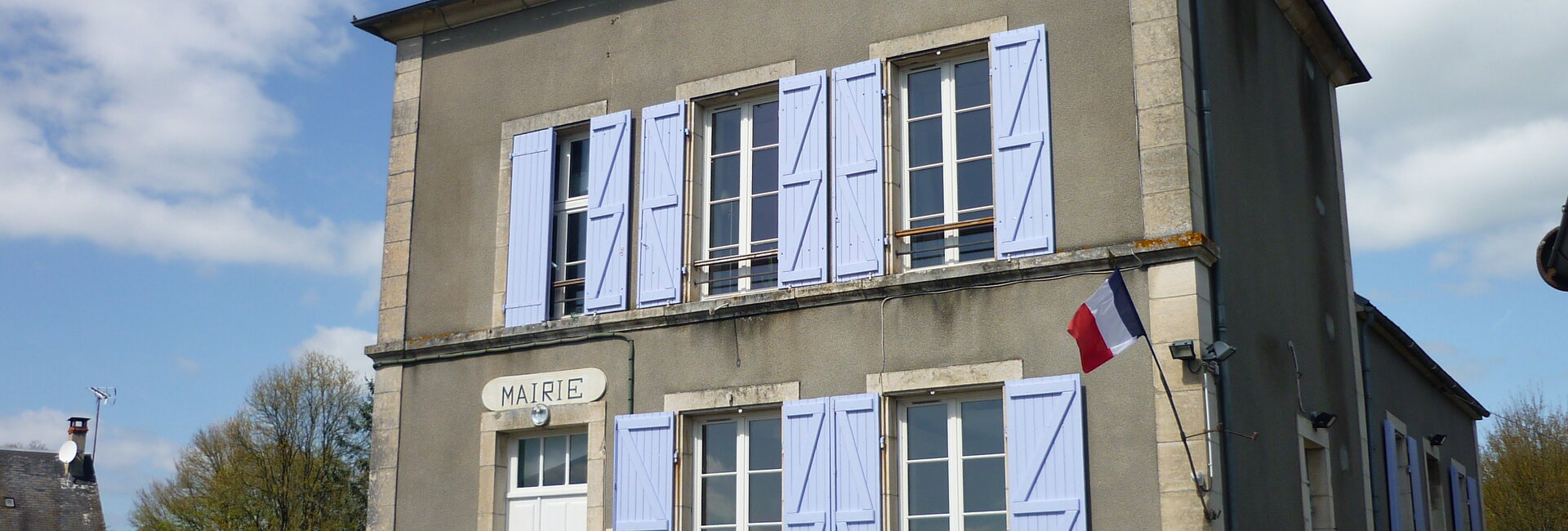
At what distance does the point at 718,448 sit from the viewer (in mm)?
9297

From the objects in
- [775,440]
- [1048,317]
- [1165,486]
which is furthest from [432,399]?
[1165,486]

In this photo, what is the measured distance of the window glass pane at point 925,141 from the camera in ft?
29.4

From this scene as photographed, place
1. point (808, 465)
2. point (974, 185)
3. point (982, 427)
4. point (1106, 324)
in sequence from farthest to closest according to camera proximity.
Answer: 1. point (974, 185)
2. point (808, 465)
3. point (982, 427)
4. point (1106, 324)

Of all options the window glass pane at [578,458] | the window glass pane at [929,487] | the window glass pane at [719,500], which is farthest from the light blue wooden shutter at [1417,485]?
the window glass pane at [578,458]

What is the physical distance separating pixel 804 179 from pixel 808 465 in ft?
5.83

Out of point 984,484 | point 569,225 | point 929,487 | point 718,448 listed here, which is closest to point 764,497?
point 718,448

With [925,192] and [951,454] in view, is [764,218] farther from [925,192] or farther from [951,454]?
[951,454]

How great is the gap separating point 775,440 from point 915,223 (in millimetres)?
1586

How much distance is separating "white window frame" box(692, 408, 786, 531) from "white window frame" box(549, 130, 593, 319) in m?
1.45

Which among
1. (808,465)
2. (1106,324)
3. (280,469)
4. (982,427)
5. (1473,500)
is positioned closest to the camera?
(1106,324)

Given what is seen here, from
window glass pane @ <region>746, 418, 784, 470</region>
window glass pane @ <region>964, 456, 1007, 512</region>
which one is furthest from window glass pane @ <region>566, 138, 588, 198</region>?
window glass pane @ <region>964, 456, 1007, 512</region>

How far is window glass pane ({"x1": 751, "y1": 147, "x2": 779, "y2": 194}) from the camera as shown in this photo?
952 cm

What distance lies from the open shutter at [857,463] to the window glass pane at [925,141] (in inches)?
59.5

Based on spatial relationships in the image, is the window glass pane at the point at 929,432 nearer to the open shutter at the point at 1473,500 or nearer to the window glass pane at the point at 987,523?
the window glass pane at the point at 987,523
